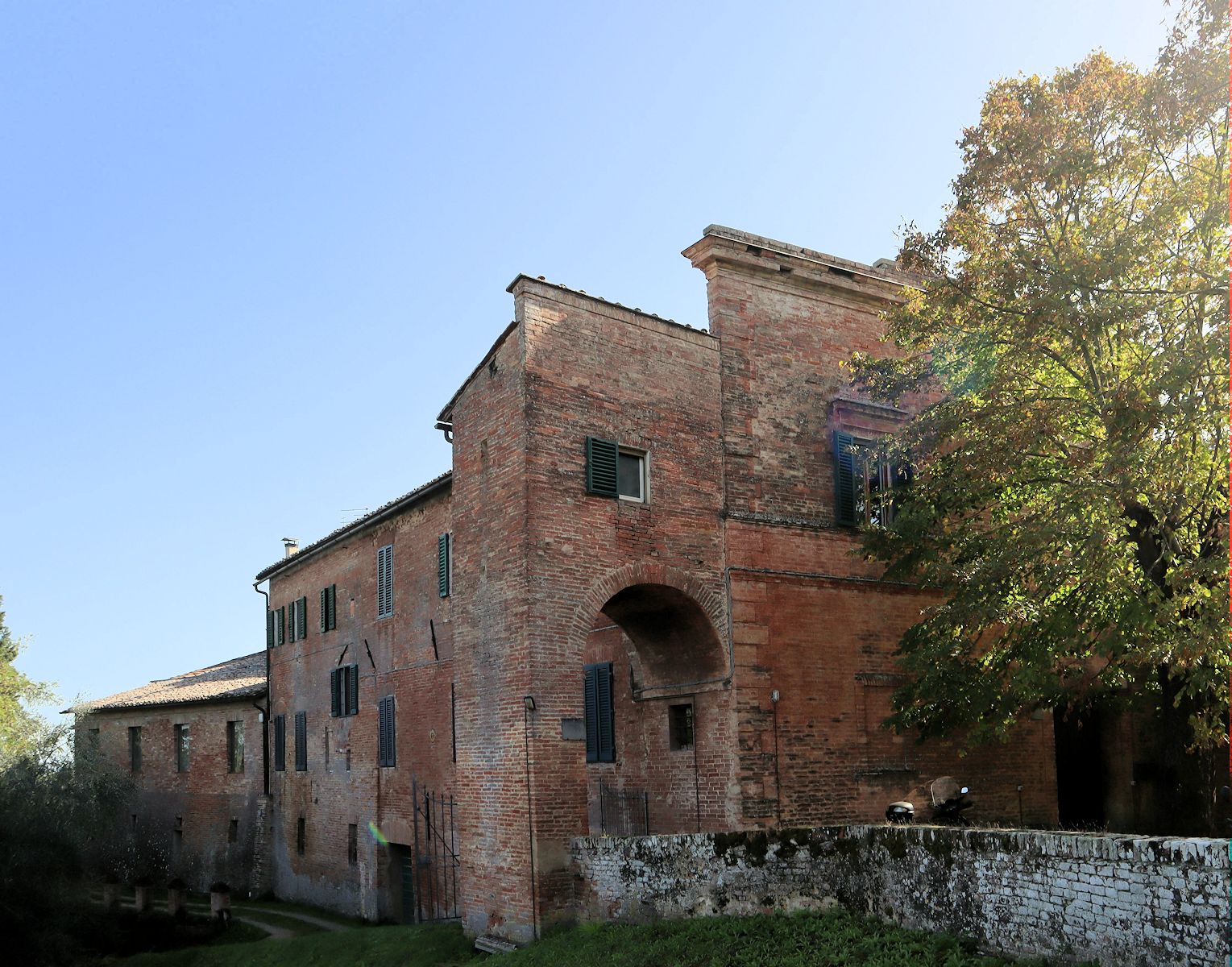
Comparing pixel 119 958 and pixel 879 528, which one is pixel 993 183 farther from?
pixel 119 958

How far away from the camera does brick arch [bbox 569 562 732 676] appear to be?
49.2ft

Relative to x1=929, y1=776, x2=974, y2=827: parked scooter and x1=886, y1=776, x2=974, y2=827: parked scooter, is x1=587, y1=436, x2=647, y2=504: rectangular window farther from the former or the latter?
A: x1=929, y1=776, x2=974, y2=827: parked scooter

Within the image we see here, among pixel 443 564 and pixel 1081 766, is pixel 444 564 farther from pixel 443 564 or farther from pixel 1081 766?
pixel 1081 766

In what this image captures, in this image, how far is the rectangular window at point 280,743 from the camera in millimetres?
28359

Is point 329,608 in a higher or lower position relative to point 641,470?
lower

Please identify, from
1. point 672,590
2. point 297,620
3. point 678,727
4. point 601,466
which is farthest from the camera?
point 297,620

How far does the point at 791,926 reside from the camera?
34.6ft

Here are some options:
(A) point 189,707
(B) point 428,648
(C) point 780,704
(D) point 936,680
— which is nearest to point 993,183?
(D) point 936,680

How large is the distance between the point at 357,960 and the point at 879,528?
1074 centimetres

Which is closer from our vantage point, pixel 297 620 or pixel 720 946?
pixel 720 946

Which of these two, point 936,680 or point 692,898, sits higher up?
point 936,680

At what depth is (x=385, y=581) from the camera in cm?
2347

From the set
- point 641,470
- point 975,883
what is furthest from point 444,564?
point 975,883

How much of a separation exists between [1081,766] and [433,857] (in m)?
12.3
